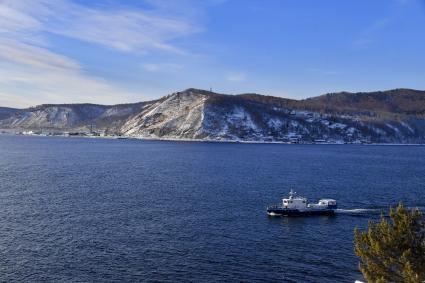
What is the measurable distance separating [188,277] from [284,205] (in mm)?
38302

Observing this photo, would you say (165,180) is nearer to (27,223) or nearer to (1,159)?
(27,223)

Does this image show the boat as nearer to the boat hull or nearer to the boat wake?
the boat hull

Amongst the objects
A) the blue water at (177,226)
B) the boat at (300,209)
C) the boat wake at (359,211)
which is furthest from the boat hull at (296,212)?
the boat wake at (359,211)

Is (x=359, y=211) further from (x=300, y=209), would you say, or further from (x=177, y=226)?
(x=177, y=226)

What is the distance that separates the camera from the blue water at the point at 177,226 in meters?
52.1

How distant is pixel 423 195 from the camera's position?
4154 inches

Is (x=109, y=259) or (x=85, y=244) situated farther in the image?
(x=85, y=244)

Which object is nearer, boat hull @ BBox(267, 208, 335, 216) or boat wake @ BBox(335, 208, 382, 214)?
boat hull @ BBox(267, 208, 335, 216)

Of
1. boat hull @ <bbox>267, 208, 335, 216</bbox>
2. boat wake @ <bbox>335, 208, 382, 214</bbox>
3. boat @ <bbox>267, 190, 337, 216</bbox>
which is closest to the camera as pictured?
boat hull @ <bbox>267, 208, 335, 216</bbox>

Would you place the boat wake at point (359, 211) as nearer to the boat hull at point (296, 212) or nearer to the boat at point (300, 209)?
the boat at point (300, 209)

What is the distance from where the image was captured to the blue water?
52.1 meters

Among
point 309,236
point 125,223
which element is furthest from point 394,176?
point 125,223

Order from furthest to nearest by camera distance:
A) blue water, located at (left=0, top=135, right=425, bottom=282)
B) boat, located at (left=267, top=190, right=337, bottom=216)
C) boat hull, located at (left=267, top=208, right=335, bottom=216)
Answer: boat, located at (left=267, top=190, right=337, bottom=216) → boat hull, located at (left=267, top=208, right=335, bottom=216) → blue water, located at (left=0, top=135, right=425, bottom=282)

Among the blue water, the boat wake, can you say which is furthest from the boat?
the blue water
